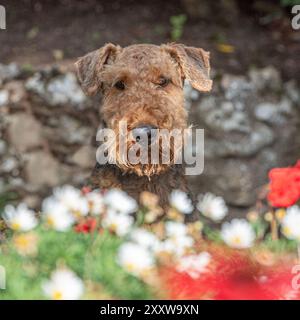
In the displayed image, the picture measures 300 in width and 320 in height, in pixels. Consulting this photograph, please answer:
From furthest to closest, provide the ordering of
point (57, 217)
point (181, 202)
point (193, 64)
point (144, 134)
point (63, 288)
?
point (193, 64) → point (144, 134) → point (181, 202) → point (57, 217) → point (63, 288)

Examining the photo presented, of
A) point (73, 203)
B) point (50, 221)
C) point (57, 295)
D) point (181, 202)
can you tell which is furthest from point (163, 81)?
point (57, 295)

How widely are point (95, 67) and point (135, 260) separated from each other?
147 centimetres

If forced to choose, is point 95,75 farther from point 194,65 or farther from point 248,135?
point 248,135

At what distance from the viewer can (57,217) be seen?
2.04 meters

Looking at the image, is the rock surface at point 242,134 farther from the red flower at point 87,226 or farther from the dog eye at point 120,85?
the red flower at point 87,226

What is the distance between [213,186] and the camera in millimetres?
5617

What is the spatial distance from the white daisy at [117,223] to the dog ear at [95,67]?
101 cm

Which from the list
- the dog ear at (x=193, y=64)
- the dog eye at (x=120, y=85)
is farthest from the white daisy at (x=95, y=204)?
the dog ear at (x=193, y=64)

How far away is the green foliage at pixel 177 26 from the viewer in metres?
5.78

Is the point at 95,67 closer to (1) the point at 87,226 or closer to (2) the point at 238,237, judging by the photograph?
(1) the point at 87,226

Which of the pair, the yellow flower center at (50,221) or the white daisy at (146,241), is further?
the yellow flower center at (50,221)

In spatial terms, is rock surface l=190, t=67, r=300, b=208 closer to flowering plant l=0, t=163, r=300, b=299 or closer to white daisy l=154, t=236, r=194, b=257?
flowering plant l=0, t=163, r=300, b=299
